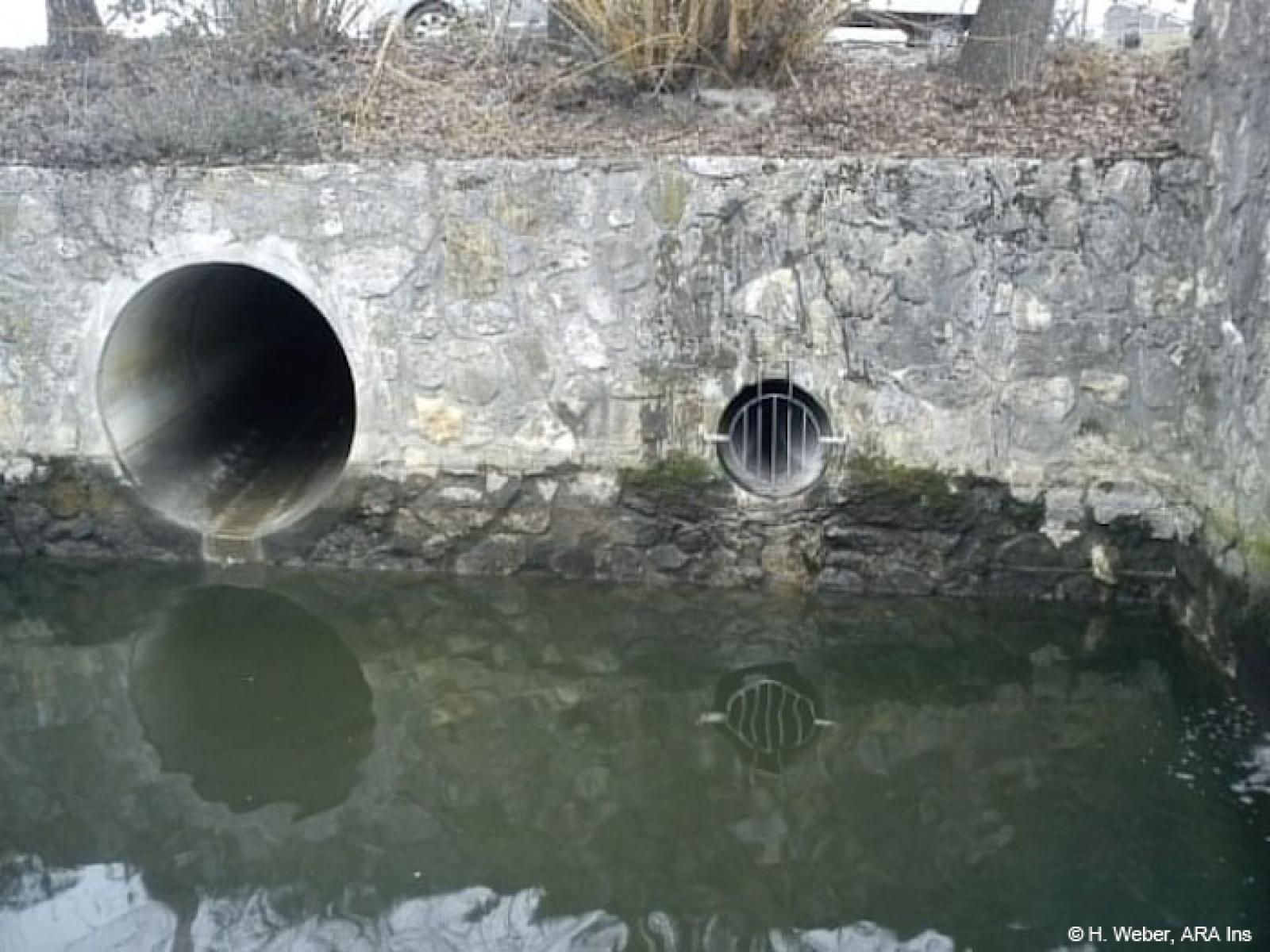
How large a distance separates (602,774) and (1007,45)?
15.6 ft

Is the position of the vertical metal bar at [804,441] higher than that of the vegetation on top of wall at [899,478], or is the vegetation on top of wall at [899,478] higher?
the vertical metal bar at [804,441]

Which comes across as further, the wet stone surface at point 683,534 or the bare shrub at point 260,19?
the bare shrub at point 260,19

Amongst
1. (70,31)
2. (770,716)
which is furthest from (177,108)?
(770,716)

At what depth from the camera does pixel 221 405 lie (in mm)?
7848

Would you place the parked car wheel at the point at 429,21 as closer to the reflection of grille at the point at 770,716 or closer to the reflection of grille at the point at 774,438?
the reflection of grille at the point at 774,438

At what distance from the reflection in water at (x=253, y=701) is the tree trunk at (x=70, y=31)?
4.37m

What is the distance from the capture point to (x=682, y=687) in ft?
16.5

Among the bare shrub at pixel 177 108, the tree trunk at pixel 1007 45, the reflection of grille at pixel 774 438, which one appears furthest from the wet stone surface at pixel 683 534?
the tree trunk at pixel 1007 45

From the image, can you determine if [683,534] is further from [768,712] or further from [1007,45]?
[1007,45]

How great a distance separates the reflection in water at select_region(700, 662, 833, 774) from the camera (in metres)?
4.59

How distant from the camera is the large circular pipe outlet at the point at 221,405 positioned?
21.1 ft

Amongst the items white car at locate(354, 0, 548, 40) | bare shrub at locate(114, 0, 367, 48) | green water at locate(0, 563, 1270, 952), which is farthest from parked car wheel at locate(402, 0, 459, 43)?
green water at locate(0, 563, 1270, 952)

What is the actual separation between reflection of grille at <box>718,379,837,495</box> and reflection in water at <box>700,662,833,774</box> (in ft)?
3.50

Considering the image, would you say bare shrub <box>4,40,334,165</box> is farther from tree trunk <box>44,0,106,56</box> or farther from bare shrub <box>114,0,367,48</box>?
tree trunk <box>44,0,106,56</box>
